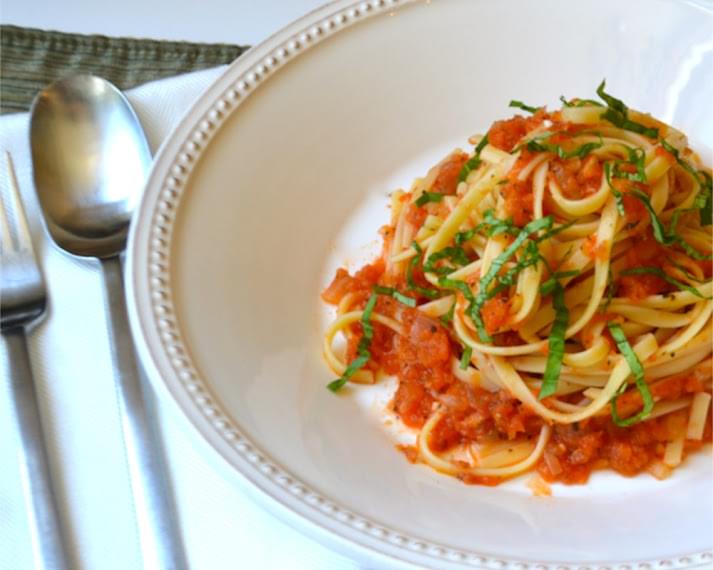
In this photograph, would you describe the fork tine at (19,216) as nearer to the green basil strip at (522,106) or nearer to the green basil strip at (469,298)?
the green basil strip at (469,298)

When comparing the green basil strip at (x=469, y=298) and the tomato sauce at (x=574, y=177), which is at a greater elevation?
the tomato sauce at (x=574, y=177)

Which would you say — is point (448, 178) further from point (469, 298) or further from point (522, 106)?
point (469, 298)

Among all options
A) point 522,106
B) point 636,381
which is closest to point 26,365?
point 522,106

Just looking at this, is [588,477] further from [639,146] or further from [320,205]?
[320,205]

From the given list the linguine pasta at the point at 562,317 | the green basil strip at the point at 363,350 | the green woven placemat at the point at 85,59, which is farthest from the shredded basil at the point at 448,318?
the green woven placemat at the point at 85,59

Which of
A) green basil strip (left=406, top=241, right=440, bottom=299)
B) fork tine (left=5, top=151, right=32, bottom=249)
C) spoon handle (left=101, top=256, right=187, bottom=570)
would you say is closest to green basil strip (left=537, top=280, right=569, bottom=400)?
green basil strip (left=406, top=241, right=440, bottom=299)

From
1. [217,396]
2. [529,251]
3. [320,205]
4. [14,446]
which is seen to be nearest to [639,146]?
[529,251]
